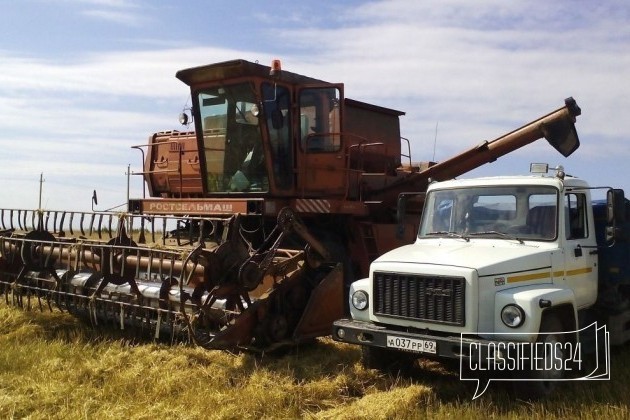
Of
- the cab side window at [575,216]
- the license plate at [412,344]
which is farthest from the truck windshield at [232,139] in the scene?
the cab side window at [575,216]

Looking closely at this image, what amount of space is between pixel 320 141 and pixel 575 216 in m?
4.37

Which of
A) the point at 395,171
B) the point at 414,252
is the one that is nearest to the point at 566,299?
the point at 414,252

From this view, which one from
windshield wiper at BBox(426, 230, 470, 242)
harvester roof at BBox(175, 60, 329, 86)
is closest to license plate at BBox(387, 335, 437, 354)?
windshield wiper at BBox(426, 230, 470, 242)

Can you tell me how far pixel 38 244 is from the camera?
345 inches

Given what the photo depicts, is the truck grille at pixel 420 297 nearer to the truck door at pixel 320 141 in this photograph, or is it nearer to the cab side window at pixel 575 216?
the cab side window at pixel 575 216

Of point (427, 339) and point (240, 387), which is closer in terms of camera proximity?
point (427, 339)

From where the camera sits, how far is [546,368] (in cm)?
557

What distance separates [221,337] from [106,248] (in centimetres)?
217

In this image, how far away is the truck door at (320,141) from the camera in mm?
9789

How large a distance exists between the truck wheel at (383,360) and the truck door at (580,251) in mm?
1824

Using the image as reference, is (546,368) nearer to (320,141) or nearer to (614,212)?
(614,212)

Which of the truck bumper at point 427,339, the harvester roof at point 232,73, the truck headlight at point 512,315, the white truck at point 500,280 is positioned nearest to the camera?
the truck bumper at point 427,339

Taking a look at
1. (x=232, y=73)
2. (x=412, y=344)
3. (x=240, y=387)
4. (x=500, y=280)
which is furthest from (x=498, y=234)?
(x=232, y=73)

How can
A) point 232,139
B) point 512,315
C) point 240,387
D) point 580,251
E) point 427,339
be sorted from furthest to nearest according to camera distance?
point 232,139
point 580,251
point 240,387
point 427,339
point 512,315
